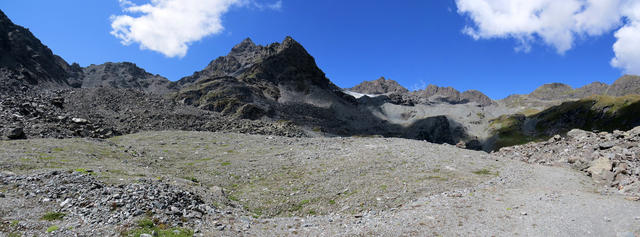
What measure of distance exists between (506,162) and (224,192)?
115 ft

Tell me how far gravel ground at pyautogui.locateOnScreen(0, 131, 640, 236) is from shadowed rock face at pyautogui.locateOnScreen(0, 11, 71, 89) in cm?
10846

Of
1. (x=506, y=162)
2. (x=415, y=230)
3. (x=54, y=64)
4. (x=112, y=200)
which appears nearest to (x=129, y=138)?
(x=112, y=200)

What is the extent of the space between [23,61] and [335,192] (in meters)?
195

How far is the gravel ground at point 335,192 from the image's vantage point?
17.3 meters

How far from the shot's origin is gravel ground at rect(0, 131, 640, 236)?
1731 centimetres

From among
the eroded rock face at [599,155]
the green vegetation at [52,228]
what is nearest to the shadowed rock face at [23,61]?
the green vegetation at [52,228]

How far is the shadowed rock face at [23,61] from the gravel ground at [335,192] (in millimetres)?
108464

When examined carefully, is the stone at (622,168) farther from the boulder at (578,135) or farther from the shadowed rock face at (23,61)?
the shadowed rock face at (23,61)

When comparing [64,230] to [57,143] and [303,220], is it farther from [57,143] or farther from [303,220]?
[57,143]

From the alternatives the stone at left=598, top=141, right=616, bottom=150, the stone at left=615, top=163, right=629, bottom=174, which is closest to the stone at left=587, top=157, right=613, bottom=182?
the stone at left=615, top=163, right=629, bottom=174

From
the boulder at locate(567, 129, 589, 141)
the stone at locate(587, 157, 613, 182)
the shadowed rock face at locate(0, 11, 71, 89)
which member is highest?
the shadowed rock face at locate(0, 11, 71, 89)

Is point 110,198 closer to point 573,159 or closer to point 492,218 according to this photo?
point 492,218

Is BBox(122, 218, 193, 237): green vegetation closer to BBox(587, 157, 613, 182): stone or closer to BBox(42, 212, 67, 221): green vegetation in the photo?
BBox(42, 212, 67, 221): green vegetation

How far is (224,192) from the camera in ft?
87.5
